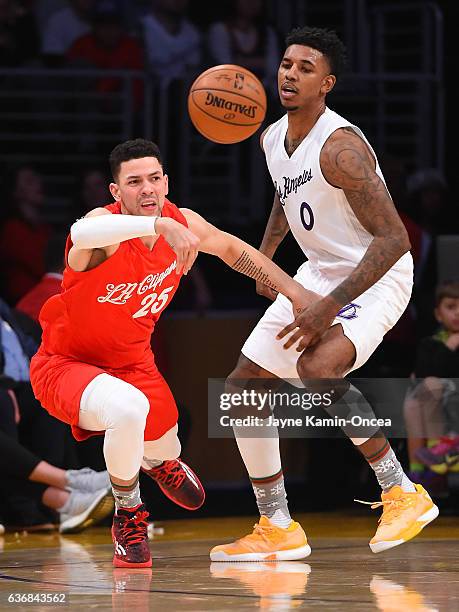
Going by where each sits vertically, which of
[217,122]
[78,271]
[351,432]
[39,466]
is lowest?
[39,466]

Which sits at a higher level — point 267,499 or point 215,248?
point 215,248

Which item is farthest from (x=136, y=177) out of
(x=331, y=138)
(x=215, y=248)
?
(x=331, y=138)

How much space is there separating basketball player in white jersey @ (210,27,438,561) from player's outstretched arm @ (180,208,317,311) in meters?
0.11

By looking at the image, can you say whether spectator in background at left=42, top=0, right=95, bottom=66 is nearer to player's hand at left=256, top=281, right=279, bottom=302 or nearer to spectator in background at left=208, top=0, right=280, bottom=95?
spectator in background at left=208, top=0, right=280, bottom=95

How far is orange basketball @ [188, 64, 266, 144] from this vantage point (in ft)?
21.8

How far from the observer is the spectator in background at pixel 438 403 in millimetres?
7969

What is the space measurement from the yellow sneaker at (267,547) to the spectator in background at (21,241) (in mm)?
3526

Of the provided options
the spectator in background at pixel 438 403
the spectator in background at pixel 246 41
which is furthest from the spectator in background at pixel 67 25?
the spectator in background at pixel 438 403

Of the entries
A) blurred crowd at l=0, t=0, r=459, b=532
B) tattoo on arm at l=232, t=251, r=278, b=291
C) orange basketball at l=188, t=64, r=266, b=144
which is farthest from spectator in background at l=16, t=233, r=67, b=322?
tattoo on arm at l=232, t=251, r=278, b=291

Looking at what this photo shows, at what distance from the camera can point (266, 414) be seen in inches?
245

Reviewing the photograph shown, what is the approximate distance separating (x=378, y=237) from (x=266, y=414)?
1.02m

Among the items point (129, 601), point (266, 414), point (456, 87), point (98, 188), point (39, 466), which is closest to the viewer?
point (129, 601)

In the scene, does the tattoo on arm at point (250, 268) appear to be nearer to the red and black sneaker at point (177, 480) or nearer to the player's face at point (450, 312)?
the red and black sneaker at point (177, 480)

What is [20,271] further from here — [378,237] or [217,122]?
[378,237]
